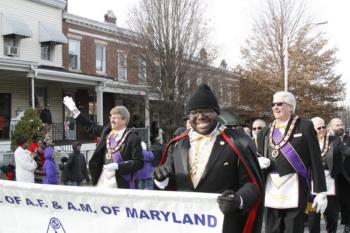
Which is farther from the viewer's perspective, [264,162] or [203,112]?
[264,162]

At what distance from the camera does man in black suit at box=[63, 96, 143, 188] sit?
5664mm

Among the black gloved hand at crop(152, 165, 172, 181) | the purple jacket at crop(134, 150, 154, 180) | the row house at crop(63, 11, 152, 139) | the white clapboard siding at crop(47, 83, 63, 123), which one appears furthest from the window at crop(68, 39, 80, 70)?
the black gloved hand at crop(152, 165, 172, 181)

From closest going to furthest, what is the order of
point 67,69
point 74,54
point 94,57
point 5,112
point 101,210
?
1. point 101,210
2. point 5,112
3. point 67,69
4. point 74,54
5. point 94,57

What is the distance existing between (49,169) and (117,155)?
469 cm

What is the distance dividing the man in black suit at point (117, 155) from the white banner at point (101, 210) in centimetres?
142

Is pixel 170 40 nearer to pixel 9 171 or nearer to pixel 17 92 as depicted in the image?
pixel 17 92

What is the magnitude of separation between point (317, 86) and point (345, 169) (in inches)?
767

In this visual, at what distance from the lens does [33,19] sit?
21391 millimetres

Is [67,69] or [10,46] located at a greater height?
[10,46]

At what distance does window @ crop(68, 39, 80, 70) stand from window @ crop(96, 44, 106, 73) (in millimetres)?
1381

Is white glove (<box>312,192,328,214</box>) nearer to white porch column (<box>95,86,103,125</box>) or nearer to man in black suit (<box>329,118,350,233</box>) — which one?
man in black suit (<box>329,118,350,233</box>)

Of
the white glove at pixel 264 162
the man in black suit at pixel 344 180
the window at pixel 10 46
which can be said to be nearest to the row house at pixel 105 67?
the window at pixel 10 46

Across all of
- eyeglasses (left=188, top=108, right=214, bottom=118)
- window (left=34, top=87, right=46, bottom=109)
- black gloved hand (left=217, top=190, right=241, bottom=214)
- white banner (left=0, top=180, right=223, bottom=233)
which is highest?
window (left=34, top=87, right=46, bottom=109)

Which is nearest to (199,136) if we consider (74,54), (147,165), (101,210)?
(101,210)
